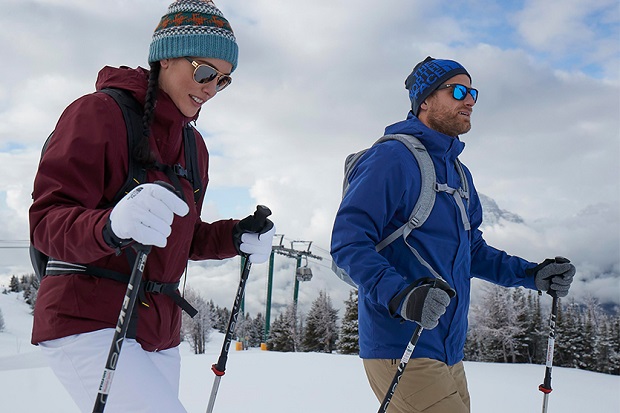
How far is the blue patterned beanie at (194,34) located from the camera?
2.42 metres

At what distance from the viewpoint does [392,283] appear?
242 centimetres

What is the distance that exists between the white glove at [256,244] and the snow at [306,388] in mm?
3868

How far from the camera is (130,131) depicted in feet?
6.98

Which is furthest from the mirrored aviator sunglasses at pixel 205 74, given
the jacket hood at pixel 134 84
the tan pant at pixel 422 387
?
the tan pant at pixel 422 387

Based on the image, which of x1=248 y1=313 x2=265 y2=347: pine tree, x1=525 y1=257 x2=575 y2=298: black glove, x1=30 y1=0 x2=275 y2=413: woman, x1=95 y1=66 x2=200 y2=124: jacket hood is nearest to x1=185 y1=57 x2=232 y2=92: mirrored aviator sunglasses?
x1=30 y1=0 x2=275 y2=413: woman

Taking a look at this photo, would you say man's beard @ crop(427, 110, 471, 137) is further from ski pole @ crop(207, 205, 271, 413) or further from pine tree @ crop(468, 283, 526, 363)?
pine tree @ crop(468, 283, 526, 363)

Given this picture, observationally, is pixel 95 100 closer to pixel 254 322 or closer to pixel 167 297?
pixel 167 297

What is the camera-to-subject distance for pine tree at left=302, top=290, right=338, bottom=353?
30219mm

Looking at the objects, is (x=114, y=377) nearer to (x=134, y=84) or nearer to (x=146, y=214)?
(x=146, y=214)

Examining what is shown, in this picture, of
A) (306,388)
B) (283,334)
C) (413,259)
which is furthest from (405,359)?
(283,334)

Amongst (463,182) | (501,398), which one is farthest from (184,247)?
(501,398)

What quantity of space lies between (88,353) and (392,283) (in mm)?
1222

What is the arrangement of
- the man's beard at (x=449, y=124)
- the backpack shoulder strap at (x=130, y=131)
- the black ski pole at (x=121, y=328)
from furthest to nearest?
1. the man's beard at (x=449, y=124)
2. the backpack shoulder strap at (x=130, y=131)
3. the black ski pole at (x=121, y=328)

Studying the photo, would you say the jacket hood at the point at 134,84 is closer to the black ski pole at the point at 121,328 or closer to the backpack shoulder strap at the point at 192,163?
the backpack shoulder strap at the point at 192,163
